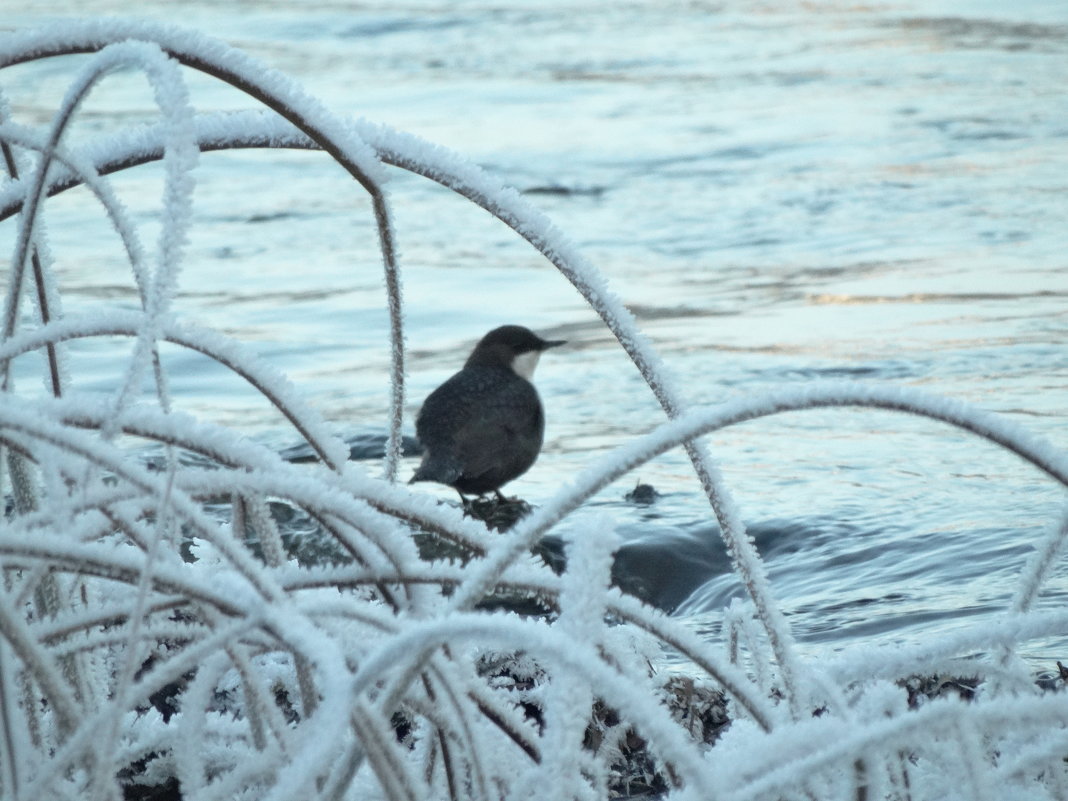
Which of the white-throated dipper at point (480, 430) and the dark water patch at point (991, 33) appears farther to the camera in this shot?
the dark water patch at point (991, 33)

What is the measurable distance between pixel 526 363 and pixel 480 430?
2.96 feet

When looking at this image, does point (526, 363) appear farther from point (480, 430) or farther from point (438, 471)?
point (438, 471)

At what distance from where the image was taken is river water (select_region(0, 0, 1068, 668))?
19.0ft

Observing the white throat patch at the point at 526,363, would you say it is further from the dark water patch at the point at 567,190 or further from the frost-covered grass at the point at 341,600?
the frost-covered grass at the point at 341,600

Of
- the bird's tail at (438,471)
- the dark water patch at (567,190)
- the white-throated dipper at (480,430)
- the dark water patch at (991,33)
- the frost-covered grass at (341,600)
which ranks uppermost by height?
the dark water patch at (991,33)

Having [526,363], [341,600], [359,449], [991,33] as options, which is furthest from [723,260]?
[341,600]

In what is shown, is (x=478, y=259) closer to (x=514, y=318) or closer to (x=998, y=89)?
(x=514, y=318)

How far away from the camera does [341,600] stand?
1703 mm

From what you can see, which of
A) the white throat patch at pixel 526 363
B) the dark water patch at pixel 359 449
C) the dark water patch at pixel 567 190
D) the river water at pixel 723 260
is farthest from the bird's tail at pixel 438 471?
the dark water patch at pixel 567 190

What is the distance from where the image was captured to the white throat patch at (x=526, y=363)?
24.8ft

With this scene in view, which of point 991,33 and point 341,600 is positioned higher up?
point 991,33

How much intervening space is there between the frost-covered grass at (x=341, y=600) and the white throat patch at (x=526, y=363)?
5.30 m

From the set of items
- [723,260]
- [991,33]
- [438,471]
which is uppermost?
[991,33]

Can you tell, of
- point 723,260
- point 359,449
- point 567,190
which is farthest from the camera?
point 567,190
